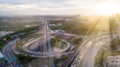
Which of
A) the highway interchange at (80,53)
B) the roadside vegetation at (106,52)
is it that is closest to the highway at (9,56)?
the highway interchange at (80,53)

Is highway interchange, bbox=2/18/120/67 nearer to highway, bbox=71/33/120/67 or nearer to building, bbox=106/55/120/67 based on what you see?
highway, bbox=71/33/120/67

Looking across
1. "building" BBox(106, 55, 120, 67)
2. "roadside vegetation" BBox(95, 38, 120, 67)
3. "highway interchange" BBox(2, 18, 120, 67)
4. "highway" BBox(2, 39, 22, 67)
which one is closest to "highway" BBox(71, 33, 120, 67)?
"highway interchange" BBox(2, 18, 120, 67)

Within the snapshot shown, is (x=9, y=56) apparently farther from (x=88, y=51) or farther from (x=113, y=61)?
(x=113, y=61)

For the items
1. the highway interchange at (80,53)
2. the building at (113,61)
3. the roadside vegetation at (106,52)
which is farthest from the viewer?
the highway interchange at (80,53)

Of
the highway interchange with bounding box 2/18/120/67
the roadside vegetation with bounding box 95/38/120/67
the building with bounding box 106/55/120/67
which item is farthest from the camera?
the highway interchange with bounding box 2/18/120/67

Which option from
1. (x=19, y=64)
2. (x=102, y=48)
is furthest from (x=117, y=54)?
(x=19, y=64)

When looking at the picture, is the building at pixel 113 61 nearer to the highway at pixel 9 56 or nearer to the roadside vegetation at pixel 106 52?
the roadside vegetation at pixel 106 52

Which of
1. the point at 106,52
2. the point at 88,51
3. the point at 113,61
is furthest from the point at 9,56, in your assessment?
the point at 113,61

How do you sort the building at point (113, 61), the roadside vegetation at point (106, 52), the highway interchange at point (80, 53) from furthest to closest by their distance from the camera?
the highway interchange at point (80, 53) < the roadside vegetation at point (106, 52) < the building at point (113, 61)
